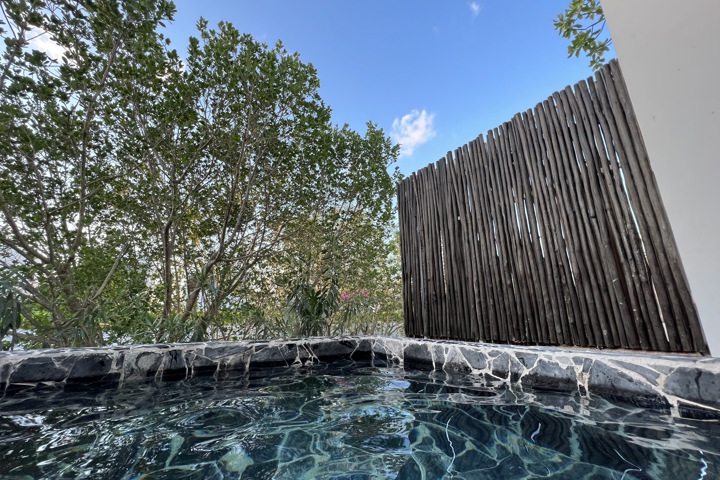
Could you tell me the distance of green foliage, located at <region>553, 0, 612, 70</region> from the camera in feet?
9.33

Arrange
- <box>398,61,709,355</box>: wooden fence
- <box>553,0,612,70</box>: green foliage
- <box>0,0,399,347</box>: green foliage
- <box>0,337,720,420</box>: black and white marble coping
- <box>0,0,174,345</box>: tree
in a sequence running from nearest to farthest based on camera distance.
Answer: <box>0,337,720,420</box>: black and white marble coping → <box>398,61,709,355</box>: wooden fence → <box>0,0,174,345</box>: tree → <box>553,0,612,70</box>: green foliage → <box>0,0,399,347</box>: green foliage

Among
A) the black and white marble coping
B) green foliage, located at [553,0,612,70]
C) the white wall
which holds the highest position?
green foliage, located at [553,0,612,70]

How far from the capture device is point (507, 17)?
471 centimetres

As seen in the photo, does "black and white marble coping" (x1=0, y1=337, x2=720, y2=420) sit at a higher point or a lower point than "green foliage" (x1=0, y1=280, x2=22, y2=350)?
lower

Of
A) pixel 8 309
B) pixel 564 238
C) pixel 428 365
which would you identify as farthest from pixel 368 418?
pixel 8 309

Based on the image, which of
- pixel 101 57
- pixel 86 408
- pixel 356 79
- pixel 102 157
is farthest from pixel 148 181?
pixel 356 79

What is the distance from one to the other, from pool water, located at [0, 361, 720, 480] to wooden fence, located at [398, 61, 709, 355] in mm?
572

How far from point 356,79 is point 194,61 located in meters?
3.57

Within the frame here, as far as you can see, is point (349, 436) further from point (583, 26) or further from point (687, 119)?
point (583, 26)

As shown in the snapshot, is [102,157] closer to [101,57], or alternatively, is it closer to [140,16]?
[101,57]

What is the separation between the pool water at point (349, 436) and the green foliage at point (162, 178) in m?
1.71

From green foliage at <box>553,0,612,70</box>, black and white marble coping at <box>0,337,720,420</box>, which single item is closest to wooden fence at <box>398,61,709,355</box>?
black and white marble coping at <box>0,337,720,420</box>

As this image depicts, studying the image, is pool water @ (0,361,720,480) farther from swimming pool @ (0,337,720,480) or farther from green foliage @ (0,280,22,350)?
green foliage @ (0,280,22,350)

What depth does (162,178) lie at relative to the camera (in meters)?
4.40
